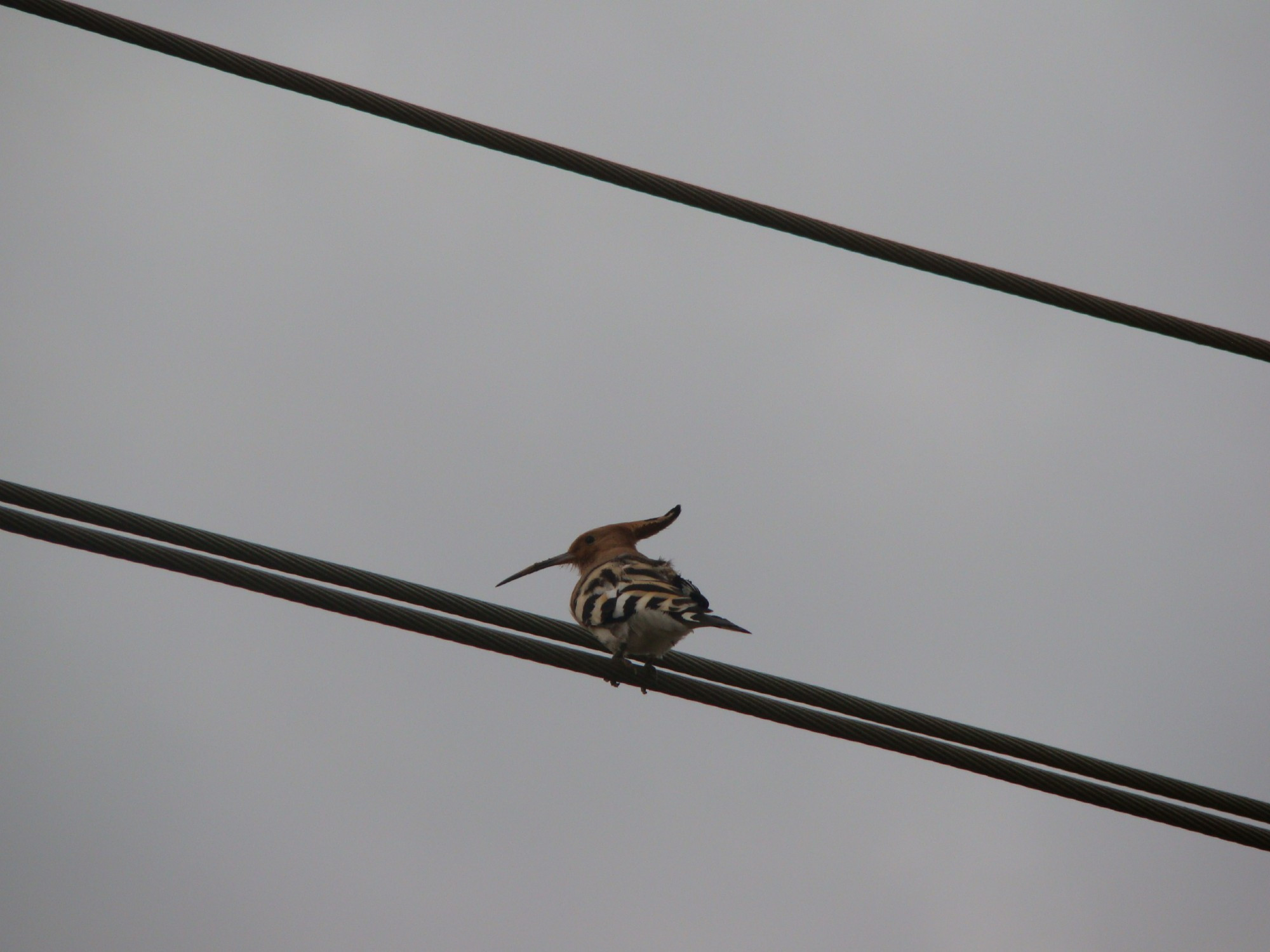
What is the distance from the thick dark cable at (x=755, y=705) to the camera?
10.4 feet

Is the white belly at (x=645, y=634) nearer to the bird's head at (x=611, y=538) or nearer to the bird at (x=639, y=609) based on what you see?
the bird at (x=639, y=609)

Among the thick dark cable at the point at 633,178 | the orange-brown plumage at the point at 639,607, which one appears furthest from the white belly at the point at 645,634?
the thick dark cable at the point at 633,178

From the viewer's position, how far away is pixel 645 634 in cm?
467

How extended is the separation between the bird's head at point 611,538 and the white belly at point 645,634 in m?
2.33

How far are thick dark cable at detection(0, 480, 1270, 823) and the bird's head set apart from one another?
362 centimetres

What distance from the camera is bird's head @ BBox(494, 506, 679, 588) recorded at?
7148mm

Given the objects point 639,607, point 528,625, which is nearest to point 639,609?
point 639,607

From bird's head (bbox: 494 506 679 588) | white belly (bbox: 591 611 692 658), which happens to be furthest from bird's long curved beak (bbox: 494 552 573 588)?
white belly (bbox: 591 611 692 658)

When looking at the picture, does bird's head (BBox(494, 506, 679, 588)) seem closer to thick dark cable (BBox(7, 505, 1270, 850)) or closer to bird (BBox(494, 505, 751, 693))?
bird (BBox(494, 505, 751, 693))

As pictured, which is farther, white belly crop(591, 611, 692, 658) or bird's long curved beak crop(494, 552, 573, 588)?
bird's long curved beak crop(494, 552, 573, 588)

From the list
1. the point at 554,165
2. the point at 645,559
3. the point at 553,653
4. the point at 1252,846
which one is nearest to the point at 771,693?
the point at 553,653

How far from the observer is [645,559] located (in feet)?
21.0

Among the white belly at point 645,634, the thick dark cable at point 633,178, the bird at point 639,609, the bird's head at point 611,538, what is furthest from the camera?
the bird's head at point 611,538

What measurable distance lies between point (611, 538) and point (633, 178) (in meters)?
4.21
